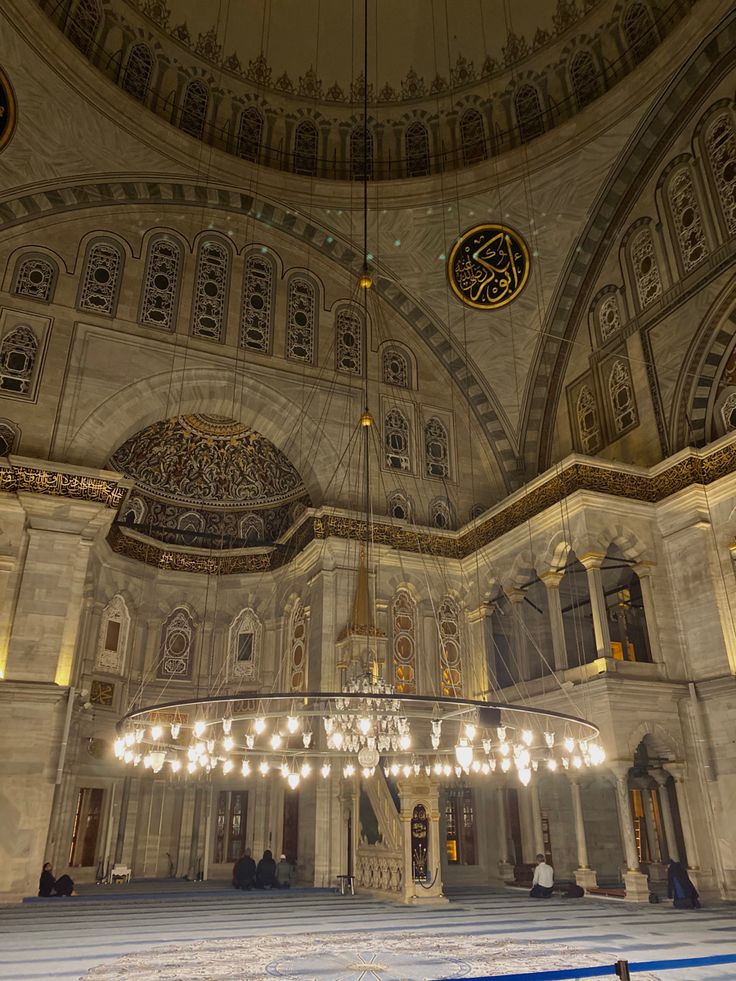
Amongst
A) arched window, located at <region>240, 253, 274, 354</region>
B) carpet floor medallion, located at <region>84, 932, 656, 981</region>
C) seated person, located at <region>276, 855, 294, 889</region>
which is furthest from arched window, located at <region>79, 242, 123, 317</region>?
carpet floor medallion, located at <region>84, 932, 656, 981</region>

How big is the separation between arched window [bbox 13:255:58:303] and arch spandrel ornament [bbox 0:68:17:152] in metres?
1.77

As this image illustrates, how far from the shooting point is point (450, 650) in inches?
551

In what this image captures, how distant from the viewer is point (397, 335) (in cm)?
1518

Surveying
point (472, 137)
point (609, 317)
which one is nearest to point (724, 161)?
point (609, 317)

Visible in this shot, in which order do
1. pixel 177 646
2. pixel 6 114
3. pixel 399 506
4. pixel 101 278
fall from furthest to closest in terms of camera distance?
1. pixel 177 646
2. pixel 399 506
3. pixel 101 278
4. pixel 6 114

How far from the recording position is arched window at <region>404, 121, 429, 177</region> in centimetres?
1464

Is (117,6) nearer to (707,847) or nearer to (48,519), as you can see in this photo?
(48,519)

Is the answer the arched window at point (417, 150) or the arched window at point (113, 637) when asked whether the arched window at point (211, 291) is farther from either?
the arched window at point (113, 637)

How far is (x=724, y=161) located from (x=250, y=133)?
8352 millimetres

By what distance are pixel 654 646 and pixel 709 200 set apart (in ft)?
22.5

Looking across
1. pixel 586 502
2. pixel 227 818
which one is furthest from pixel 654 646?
pixel 227 818

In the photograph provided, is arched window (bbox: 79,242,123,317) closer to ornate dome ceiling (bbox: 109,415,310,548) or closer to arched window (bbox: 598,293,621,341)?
ornate dome ceiling (bbox: 109,415,310,548)

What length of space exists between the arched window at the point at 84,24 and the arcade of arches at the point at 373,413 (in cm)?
4

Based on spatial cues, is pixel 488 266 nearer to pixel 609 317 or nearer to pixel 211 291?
pixel 609 317
